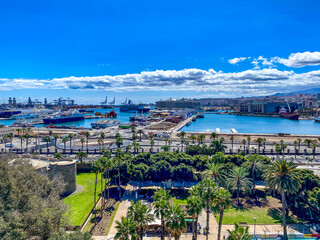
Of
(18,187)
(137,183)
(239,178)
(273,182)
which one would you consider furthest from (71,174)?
(273,182)

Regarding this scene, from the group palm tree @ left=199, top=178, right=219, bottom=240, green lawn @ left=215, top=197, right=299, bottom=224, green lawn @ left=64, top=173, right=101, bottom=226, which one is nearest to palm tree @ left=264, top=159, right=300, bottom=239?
green lawn @ left=215, top=197, right=299, bottom=224

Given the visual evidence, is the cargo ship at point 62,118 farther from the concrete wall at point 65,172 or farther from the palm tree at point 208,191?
the palm tree at point 208,191

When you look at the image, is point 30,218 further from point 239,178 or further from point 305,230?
point 305,230

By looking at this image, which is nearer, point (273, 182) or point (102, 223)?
point (273, 182)

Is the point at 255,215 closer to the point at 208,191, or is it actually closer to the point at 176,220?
the point at 208,191

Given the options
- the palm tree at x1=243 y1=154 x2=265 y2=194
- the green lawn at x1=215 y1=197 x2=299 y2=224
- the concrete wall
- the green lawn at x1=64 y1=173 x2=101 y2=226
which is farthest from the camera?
the palm tree at x1=243 y1=154 x2=265 y2=194

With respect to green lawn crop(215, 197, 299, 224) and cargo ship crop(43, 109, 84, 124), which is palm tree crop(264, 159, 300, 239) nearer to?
green lawn crop(215, 197, 299, 224)

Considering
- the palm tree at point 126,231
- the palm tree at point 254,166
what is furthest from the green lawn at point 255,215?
the palm tree at point 126,231
